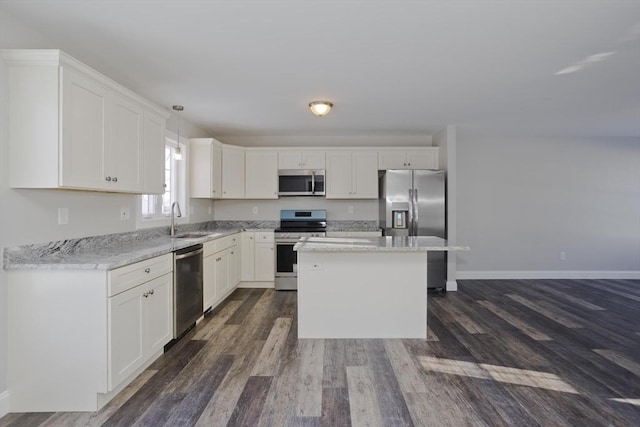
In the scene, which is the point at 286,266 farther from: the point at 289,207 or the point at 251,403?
the point at 251,403

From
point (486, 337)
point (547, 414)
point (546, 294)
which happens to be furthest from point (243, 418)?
point (546, 294)

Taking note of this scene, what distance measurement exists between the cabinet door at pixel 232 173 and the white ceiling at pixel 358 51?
3.21 ft

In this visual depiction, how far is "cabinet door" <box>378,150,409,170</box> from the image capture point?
5.47 metres

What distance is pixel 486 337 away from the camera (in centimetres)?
330

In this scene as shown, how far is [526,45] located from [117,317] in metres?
3.34

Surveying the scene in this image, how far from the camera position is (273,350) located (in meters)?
3.02

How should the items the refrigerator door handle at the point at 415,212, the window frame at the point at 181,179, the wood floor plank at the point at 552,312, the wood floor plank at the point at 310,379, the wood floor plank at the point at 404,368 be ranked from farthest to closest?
the refrigerator door handle at the point at 415,212
the window frame at the point at 181,179
the wood floor plank at the point at 552,312
the wood floor plank at the point at 404,368
the wood floor plank at the point at 310,379

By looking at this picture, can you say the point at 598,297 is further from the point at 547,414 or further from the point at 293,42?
the point at 293,42

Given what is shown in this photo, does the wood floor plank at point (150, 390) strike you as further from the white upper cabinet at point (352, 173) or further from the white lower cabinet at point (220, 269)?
the white upper cabinet at point (352, 173)

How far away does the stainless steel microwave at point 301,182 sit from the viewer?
541cm

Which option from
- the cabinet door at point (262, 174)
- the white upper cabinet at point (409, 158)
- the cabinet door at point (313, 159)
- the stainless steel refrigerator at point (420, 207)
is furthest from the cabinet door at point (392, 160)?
the cabinet door at point (262, 174)

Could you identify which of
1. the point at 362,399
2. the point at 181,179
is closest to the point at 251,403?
the point at 362,399

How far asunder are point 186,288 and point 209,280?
67cm

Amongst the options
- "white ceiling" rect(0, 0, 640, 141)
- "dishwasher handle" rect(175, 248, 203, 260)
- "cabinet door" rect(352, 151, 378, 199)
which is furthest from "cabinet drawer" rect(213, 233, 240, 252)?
"cabinet door" rect(352, 151, 378, 199)
